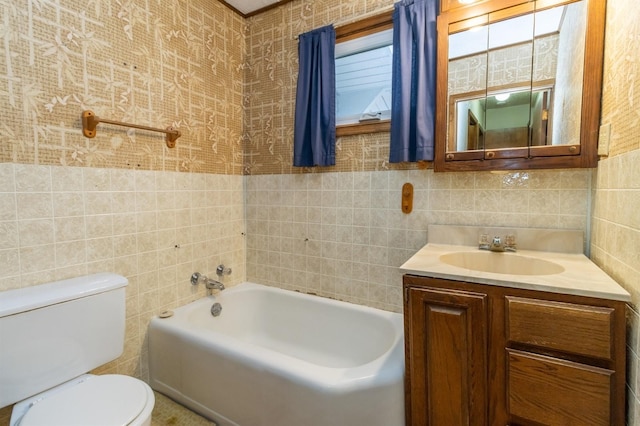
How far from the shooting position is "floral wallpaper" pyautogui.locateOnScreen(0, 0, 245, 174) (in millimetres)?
1293

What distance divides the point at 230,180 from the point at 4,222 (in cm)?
127

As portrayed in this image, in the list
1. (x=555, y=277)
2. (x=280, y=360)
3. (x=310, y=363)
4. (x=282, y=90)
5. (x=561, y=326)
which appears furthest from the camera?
(x=282, y=90)

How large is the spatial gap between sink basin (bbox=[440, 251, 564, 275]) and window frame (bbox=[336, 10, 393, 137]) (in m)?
0.84

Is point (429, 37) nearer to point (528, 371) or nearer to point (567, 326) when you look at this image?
point (567, 326)

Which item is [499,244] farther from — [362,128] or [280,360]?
[280,360]

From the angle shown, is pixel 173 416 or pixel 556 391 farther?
pixel 173 416

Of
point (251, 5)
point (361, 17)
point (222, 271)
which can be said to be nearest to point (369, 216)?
point (222, 271)

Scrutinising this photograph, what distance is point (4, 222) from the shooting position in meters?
1.25

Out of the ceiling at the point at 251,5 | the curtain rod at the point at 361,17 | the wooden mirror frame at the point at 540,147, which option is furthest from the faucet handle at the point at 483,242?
the ceiling at the point at 251,5

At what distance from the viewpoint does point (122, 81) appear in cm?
162

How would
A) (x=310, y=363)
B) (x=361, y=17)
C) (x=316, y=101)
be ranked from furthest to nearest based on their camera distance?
(x=316, y=101), (x=361, y=17), (x=310, y=363)

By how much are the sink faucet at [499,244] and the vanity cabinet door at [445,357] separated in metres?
0.55

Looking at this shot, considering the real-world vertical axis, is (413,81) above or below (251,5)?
below

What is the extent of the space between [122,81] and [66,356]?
1.34 m
